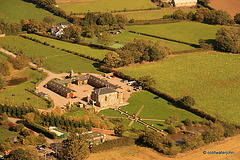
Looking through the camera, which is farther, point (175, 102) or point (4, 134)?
point (175, 102)

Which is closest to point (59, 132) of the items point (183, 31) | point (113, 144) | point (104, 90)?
point (113, 144)

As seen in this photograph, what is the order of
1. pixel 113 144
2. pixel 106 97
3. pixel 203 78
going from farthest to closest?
1. pixel 203 78
2. pixel 106 97
3. pixel 113 144

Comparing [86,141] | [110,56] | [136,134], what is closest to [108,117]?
[136,134]

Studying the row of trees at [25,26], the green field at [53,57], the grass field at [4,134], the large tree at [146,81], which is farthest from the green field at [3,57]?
the grass field at [4,134]

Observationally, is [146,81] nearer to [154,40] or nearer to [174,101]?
[174,101]

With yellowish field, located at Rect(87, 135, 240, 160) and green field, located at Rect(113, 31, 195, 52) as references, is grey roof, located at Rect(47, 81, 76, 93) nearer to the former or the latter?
yellowish field, located at Rect(87, 135, 240, 160)

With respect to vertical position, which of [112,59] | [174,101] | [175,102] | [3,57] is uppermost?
Result: [112,59]

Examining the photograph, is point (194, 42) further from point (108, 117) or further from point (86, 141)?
point (86, 141)
